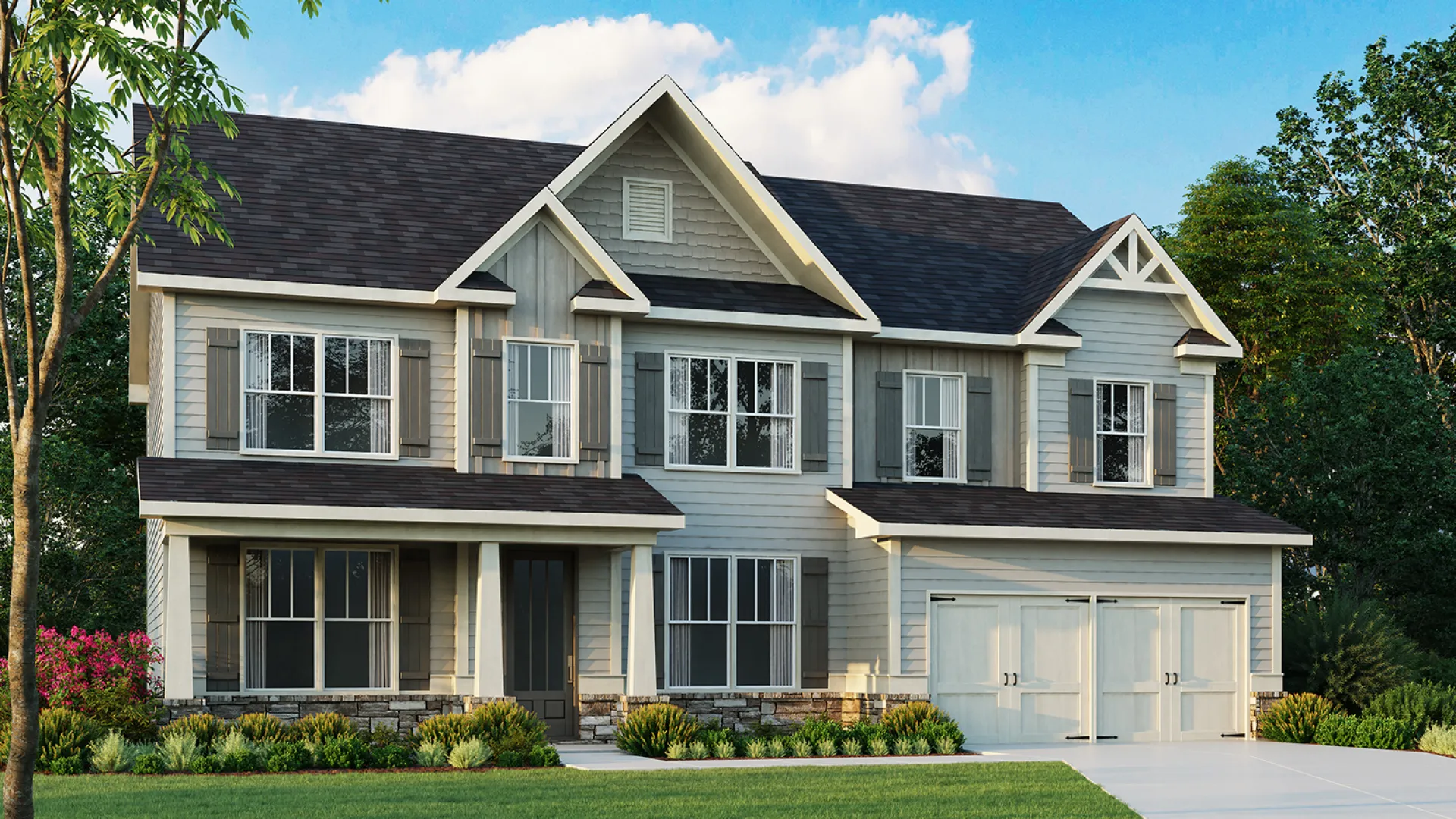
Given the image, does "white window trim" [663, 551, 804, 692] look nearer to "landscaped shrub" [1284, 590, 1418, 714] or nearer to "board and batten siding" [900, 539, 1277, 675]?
"board and batten siding" [900, 539, 1277, 675]

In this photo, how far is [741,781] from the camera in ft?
54.1

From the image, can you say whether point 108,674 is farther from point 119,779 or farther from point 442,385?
point 442,385

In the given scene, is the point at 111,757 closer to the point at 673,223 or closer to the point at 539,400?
the point at 539,400

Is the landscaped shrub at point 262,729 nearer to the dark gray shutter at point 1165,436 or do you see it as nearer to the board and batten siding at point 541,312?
the board and batten siding at point 541,312

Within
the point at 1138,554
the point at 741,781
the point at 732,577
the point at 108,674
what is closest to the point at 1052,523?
the point at 1138,554

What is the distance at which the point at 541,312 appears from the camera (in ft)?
71.6

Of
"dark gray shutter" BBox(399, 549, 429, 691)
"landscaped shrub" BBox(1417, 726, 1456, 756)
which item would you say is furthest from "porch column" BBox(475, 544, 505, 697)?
"landscaped shrub" BBox(1417, 726, 1456, 756)

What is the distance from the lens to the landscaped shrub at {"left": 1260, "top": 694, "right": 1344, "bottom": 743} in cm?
2283

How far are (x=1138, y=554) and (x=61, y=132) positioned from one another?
16.4 meters

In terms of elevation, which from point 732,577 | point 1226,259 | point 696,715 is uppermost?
point 1226,259

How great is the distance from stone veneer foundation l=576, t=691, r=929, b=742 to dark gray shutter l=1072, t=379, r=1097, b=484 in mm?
4869

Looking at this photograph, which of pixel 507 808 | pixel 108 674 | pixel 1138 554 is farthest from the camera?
pixel 1138 554

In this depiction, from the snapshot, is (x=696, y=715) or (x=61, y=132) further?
(x=696, y=715)

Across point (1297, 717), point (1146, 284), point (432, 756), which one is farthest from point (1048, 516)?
point (432, 756)
